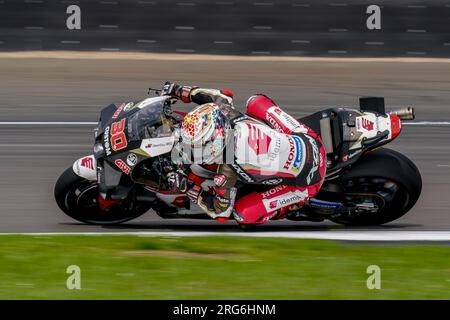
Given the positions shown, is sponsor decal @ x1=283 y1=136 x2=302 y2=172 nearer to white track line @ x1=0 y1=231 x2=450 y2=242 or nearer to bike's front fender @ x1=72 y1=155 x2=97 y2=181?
white track line @ x1=0 y1=231 x2=450 y2=242

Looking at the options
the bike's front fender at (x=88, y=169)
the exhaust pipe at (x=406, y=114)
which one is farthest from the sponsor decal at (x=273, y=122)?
the bike's front fender at (x=88, y=169)

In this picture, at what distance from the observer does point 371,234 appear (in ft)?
35.0

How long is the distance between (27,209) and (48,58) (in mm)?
6230

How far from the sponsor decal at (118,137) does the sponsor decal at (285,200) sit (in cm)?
132

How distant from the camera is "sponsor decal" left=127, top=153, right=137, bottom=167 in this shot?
1045cm

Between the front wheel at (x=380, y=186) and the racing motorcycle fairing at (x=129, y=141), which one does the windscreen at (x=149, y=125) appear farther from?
the front wheel at (x=380, y=186)

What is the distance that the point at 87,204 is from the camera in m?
11.0

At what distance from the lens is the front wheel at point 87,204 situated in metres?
10.9

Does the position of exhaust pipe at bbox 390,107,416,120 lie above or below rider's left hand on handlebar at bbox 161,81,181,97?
below

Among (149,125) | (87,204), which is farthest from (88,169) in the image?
(149,125)

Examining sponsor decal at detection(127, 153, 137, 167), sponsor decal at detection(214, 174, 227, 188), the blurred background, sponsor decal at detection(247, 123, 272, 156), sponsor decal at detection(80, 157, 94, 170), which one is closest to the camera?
sponsor decal at detection(247, 123, 272, 156)

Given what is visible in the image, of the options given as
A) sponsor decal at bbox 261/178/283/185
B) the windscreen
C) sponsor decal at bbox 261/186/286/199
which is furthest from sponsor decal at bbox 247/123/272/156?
the windscreen

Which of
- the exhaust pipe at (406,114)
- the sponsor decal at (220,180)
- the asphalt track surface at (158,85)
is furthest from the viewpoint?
the asphalt track surface at (158,85)

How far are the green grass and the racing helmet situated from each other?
767mm
